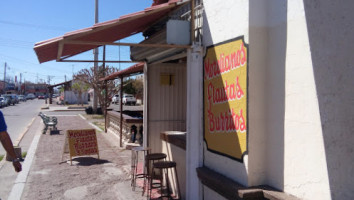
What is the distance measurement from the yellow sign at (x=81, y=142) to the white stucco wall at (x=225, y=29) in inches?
216

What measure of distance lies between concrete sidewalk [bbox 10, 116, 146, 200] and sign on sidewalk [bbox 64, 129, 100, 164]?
28 cm

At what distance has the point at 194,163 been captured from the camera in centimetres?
443

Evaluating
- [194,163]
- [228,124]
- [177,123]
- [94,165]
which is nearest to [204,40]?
[228,124]

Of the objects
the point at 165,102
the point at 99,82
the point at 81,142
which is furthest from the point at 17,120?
the point at 165,102

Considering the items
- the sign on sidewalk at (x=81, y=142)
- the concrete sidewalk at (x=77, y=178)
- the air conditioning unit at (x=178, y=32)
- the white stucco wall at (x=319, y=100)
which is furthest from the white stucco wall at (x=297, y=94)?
the sign on sidewalk at (x=81, y=142)

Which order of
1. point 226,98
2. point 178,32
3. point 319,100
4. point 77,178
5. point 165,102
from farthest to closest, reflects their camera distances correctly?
point 77,178 < point 165,102 < point 178,32 < point 226,98 < point 319,100

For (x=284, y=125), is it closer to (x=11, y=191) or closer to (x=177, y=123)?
(x=177, y=123)

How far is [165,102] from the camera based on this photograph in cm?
704

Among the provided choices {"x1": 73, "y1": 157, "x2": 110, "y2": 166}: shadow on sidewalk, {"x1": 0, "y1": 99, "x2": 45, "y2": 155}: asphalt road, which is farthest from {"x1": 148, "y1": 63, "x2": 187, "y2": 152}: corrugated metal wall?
{"x1": 0, "y1": 99, "x2": 45, "y2": 155}: asphalt road

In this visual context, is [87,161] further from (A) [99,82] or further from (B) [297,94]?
(A) [99,82]

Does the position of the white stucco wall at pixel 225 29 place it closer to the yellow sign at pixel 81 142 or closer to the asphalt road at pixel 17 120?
the yellow sign at pixel 81 142

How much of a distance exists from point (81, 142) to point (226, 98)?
6.28 m

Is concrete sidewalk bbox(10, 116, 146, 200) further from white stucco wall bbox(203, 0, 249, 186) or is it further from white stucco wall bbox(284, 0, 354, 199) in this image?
white stucco wall bbox(284, 0, 354, 199)

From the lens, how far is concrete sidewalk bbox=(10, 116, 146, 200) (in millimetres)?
6105
